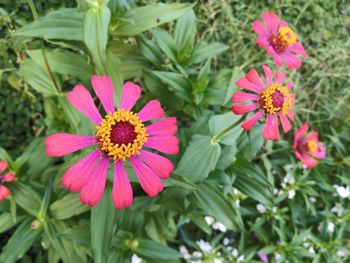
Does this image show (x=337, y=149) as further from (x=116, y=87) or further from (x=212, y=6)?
(x=116, y=87)

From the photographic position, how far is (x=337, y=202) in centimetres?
159

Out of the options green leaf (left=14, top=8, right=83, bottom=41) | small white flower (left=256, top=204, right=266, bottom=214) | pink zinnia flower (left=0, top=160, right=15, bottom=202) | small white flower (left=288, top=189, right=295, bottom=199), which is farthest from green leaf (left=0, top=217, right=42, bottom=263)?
small white flower (left=288, top=189, right=295, bottom=199)

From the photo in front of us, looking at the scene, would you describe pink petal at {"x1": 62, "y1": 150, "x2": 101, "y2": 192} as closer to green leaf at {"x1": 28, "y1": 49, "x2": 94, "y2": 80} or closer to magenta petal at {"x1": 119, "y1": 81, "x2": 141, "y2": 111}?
magenta petal at {"x1": 119, "y1": 81, "x2": 141, "y2": 111}

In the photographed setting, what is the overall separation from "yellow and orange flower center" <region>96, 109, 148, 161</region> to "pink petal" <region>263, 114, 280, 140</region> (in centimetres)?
28

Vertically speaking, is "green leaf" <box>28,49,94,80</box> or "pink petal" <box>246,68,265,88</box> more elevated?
"green leaf" <box>28,49,94,80</box>

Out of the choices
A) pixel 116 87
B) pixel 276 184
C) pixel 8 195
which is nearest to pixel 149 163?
pixel 116 87

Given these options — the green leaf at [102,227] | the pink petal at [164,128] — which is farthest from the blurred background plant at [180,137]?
the pink petal at [164,128]

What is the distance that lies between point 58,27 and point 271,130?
590mm

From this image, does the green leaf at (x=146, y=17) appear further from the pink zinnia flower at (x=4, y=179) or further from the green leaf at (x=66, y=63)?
the pink zinnia flower at (x=4, y=179)

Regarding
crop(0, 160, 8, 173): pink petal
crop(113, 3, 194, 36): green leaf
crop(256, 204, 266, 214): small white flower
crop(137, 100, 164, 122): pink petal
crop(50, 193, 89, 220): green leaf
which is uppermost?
crop(113, 3, 194, 36): green leaf

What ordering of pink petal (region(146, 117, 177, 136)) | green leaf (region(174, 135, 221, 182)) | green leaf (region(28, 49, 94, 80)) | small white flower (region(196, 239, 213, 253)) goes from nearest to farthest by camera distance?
1. pink petal (region(146, 117, 177, 136))
2. green leaf (region(174, 135, 221, 182))
3. green leaf (region(28, 49, 94, 80))
4. small white flower (region(196, 239, 213, 253))

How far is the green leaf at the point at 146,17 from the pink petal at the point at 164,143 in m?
0.36

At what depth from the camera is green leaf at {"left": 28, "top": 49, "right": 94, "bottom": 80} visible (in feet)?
3.72

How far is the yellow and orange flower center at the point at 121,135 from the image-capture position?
81 cm
